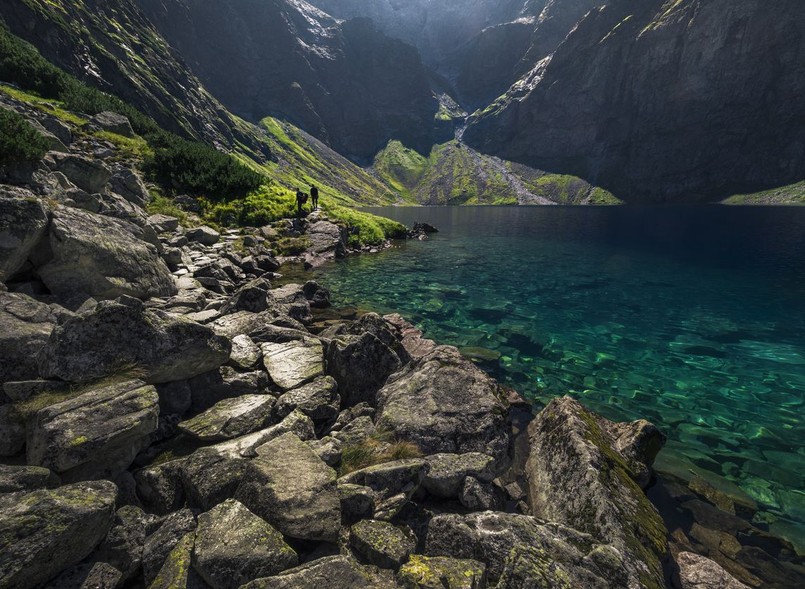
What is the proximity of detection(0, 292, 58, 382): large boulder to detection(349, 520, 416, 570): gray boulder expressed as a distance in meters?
7.82

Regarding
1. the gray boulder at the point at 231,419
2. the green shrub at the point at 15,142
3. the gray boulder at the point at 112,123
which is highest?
the gray boulder at the point at 112,123

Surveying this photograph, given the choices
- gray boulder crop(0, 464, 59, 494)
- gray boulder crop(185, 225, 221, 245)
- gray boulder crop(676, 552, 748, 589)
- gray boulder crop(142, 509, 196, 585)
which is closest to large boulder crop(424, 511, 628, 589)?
gray boulder crop(676, 552, 748, 589)

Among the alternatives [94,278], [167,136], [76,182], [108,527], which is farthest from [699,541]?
[167,136]

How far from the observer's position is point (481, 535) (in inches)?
267

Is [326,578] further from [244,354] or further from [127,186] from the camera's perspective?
[127,186]

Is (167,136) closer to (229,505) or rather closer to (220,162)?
(220,162)

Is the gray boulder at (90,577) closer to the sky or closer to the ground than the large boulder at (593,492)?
closer to the sky

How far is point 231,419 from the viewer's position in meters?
9.13

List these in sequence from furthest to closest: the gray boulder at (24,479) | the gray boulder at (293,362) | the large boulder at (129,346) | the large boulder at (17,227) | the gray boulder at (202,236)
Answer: the gray boulder at (202,236) < the gray boulder at (293,362) < the large boulder at (17,227) < the large boulder at (129,346) < the gray boulder at (24,479)

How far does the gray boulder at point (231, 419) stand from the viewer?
28.5 feet

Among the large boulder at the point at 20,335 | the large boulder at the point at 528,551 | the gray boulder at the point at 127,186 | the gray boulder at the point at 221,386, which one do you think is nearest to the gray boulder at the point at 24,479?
the large boulder at the point at 20,335

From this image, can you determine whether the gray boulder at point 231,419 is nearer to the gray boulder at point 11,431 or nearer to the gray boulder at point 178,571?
the gray boulder at point 11,431

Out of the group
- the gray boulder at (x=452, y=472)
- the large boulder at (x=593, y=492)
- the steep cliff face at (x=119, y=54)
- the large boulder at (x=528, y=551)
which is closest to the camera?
the large boulder at (x=528, y=551)

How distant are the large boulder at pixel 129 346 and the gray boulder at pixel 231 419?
1.34 metres
